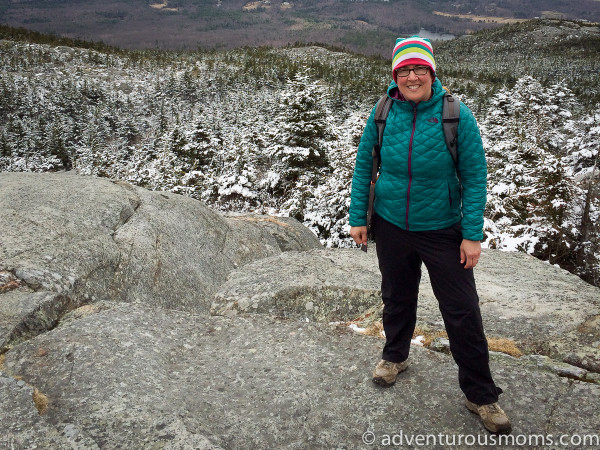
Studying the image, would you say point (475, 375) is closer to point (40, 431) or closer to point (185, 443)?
point (185, 443)

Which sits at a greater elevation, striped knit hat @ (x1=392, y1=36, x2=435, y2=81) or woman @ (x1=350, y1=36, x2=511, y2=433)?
striped knit hat @ (x1=392, y1=36, x2=435, y2=81)

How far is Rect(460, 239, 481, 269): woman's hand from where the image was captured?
2.80 m

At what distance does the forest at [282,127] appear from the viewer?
11086mm

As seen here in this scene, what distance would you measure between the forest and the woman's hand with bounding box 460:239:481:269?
279 inches

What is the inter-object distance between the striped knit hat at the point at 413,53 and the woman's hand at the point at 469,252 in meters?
1.28

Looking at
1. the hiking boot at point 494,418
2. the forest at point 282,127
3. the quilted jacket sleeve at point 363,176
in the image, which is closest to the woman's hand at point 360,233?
the quilted jacket sleeve at point 363,176

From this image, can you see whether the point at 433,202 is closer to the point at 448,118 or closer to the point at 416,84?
the point at 448,118

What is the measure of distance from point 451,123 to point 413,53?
58cm

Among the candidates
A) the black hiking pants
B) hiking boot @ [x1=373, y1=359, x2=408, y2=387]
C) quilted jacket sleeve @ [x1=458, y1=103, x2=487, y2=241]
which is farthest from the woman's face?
hiking boot @ [x1=373, y1=359, x2=408, y2=387]

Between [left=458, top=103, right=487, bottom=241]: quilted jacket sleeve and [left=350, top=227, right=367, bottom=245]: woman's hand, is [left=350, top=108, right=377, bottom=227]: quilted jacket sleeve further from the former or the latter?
[left=458, top=103, right=487, bottom=241]: quilted jacket sleeve

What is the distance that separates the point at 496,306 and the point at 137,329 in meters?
4.42

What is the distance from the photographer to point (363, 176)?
323 cm

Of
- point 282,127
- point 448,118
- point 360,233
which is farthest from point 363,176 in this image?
point 282,127

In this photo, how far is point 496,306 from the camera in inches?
196
